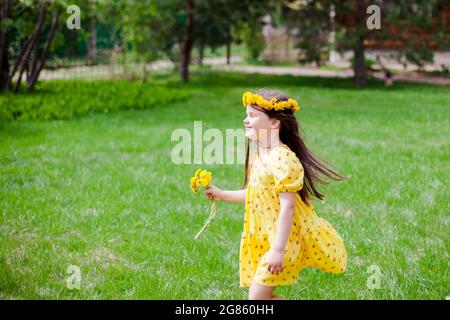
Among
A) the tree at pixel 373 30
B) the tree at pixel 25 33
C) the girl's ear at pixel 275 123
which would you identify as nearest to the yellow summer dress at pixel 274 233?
the girl's ear at pixel 275 123

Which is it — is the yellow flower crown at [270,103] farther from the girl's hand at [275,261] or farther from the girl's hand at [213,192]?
the girl's hand at [275,261]

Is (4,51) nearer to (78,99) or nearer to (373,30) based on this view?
(78,99)

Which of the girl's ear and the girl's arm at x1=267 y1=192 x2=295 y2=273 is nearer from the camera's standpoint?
the girl's arm at x1=267 y1=192 x2=295 y2=273

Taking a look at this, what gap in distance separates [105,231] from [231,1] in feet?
39.5

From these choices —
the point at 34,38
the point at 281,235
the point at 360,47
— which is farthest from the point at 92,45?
the point at 281,235

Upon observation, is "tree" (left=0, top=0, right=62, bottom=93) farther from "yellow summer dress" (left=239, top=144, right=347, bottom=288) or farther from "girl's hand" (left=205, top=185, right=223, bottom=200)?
"yellow summer dress" (left=239, top=144, right=347, bottom=288)

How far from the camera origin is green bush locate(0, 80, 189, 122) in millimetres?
11164

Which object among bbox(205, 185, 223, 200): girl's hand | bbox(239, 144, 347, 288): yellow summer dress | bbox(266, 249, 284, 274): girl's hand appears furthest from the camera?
bbox(205, 185, 223, 200): girl's hand

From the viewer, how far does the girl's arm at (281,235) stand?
10.8 ft

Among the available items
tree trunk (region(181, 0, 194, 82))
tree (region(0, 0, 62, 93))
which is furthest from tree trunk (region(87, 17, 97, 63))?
tree (region(0, 0, 62, 93))

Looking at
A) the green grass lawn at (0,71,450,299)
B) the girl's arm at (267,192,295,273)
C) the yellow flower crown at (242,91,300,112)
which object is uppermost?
the yellow flower crown at (242,91,300,112)

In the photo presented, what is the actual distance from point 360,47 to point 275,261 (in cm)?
1368

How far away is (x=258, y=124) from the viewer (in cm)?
349

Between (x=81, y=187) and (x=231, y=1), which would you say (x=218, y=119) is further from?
(x=231, y=1)
